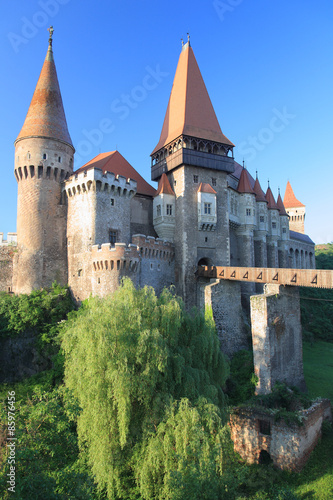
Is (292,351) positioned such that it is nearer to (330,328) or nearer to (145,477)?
(145,477)

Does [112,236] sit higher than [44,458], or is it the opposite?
[112,236]

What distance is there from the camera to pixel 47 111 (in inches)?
1134

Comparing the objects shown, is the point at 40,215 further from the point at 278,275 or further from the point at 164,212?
the point at 278,275

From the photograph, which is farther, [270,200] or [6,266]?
[270,200]

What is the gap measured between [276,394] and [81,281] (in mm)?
14634

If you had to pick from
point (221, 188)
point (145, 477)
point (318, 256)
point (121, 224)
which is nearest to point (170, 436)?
point (145, 477)

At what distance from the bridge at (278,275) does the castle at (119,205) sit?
3.17 m

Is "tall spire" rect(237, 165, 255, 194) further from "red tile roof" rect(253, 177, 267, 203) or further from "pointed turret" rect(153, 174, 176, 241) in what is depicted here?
"pointed turret" rect(153, 174, 176, 241)

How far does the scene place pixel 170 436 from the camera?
1241 centimetres

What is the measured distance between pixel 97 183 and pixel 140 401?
17.1 metres

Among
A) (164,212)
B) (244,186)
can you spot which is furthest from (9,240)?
(244,186)

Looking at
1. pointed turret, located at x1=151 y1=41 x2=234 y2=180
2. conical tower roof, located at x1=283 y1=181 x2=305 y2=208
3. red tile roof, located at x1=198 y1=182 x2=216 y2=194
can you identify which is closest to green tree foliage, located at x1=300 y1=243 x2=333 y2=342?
red tile roof, located at x1=198 y1=182 x2=216 y2=194

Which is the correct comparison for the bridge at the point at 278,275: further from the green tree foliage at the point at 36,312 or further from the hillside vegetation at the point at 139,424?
the green tree foliage at the point at 36,312

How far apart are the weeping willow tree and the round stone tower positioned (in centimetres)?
1272
